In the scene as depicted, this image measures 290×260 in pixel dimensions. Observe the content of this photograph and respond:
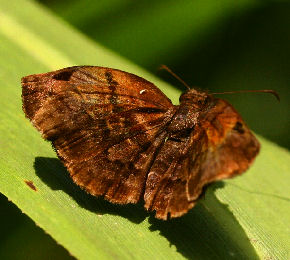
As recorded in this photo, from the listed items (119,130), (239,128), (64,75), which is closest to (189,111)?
(119,130)

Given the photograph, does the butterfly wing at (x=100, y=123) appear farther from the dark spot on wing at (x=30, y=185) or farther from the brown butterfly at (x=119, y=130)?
the dark spot on wing at (x=30, y=185)

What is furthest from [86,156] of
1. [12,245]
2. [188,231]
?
[12,245]

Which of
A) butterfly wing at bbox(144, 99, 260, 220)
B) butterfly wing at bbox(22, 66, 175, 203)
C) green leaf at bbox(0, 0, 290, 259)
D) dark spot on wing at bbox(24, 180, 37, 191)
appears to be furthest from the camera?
butterfly wing at bbox(22, 66, 175, 203)

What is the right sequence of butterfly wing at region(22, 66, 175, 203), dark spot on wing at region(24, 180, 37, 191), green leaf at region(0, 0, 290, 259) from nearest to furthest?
green leaf at region(0, 0, 290, 259) → dark spot on wing at region(24, 180, 37, 191) → butterfly wing at region(22, 66, 175, 203)

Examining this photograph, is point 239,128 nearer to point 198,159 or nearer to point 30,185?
point 198,159

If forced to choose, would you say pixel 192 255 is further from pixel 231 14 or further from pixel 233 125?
pixel 231 14

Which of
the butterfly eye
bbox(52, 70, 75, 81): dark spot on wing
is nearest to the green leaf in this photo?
bbox(52, 70, 75, 81): dark spot on wing

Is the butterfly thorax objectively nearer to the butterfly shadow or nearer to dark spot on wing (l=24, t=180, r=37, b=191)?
the butterfly shadow

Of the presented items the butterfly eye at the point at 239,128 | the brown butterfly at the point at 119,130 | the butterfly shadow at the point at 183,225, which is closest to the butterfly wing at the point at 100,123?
the brown butterfly at the point at 119,130
